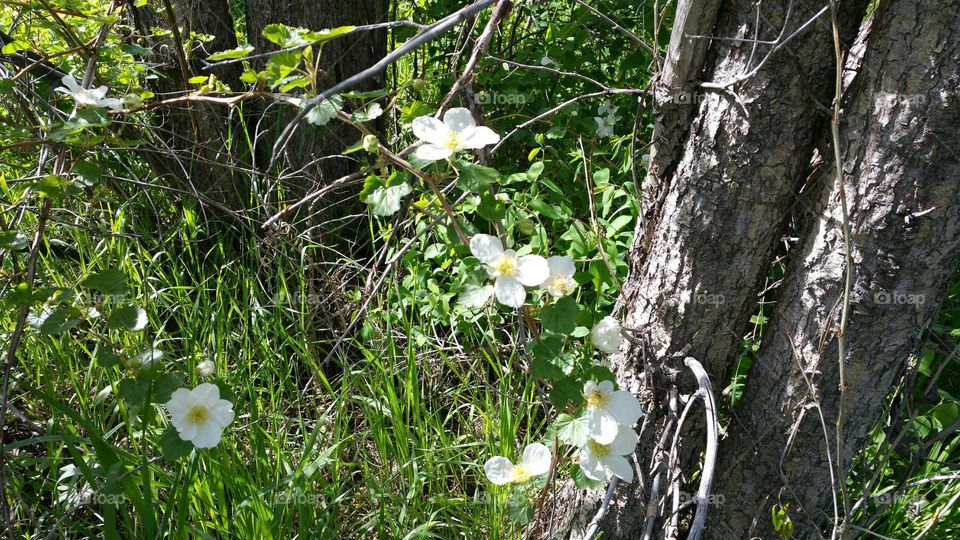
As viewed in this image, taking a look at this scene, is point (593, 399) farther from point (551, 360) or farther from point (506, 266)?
point (506, 266)

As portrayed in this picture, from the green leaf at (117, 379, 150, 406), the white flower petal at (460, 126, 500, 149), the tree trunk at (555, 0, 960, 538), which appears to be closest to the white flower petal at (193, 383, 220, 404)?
the green leaf at (117, 379, 150, 406)

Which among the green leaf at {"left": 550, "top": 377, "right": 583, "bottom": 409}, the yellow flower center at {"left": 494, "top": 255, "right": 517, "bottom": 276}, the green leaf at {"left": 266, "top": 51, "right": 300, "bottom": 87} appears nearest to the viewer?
the green leaf at {"left": 266, "top": 51, "right": 300, "bottom": 87}

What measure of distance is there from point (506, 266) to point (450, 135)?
24 cm

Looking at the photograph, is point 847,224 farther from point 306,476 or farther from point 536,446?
point 306,476

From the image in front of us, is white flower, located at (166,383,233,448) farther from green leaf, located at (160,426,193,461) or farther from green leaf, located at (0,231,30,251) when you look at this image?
green leaf, located at (0,231,30,251)

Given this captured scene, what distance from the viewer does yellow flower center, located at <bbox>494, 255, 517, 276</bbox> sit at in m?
1.31

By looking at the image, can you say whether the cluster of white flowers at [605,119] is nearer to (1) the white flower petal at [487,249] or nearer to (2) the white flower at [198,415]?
(1) the white flower petal at [487,249]

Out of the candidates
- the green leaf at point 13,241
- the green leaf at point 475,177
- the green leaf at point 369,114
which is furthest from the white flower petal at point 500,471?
the green leaf at point 13,241

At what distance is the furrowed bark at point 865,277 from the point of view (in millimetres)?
1287

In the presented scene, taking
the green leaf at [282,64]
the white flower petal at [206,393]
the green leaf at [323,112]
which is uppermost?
the green leaf at [282,64]

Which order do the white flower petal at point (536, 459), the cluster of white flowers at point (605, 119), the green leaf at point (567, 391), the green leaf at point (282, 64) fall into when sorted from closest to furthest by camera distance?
the green leaf at point (282, 64)
the green leaf at point (567, 391)
the white flower petal at point (536, 459)
the cluster of white flowers at point (605, 119)

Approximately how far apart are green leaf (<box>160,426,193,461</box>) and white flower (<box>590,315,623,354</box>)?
0.80 m

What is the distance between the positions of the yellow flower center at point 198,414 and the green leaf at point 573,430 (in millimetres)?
666

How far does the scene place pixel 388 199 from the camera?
4.07 ft
